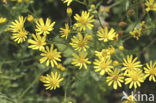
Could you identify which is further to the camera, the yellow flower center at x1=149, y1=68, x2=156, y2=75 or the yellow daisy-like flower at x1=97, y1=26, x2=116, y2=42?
the yellow daisy-like flower at x1=97, y1=26, x2=116, y2=42

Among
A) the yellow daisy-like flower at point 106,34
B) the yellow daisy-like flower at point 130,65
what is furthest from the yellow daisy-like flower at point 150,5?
the yellow daisy-like flower at point 130,65

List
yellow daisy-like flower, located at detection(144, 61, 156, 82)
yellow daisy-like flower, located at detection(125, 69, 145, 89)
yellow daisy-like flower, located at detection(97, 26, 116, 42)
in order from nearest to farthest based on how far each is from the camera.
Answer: yellow daisy-like flower, located at detection(125, 69, 145, 89) → yellow daisy-like flower, located at detection(144, 61, 156, 82) → yellow daisy-like flower, located at detection(97, 26, 116, 42)

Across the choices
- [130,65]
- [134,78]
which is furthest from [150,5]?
[134,78]

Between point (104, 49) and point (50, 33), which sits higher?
point (50, 33)

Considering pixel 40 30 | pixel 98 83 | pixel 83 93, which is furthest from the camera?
pixel 83 93

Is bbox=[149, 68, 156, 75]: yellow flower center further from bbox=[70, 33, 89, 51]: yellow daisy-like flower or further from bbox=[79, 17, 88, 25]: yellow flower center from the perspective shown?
bbox=[79, 17, 88, 25]: yellow flower center

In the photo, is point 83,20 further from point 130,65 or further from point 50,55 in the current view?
point 130,65

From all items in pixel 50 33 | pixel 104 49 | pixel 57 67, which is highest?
pixel 50 33

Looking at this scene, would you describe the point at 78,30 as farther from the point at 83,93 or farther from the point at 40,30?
the point at 83,93

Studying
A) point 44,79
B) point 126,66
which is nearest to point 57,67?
point 44,79

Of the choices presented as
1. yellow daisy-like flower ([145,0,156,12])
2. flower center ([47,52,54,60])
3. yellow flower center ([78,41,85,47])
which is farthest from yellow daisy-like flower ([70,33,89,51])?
yellow daisy-like flower ([145,0,156,12])

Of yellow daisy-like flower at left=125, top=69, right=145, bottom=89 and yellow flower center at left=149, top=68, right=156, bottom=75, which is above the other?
yellow flower center at left=149, top=68, right=156, bottom=75
